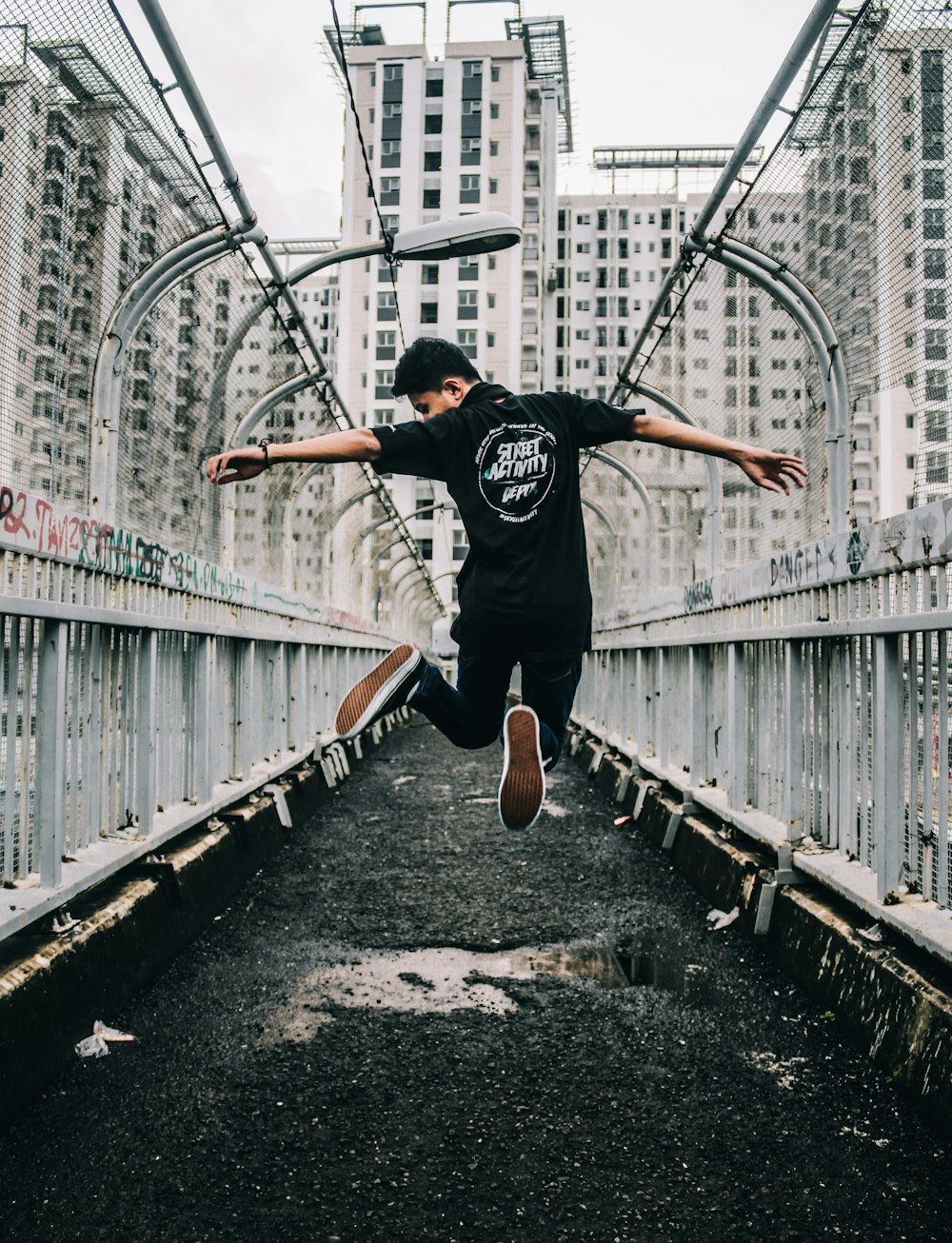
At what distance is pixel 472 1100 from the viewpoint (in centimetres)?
309

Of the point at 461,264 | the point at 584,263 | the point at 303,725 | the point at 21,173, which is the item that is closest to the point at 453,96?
the point at 461,264

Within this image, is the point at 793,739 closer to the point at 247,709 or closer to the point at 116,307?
the point at 116,307

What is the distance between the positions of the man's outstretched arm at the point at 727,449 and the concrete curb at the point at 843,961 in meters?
1.45

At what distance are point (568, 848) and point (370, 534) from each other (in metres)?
8.65

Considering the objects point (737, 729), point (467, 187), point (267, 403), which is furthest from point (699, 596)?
point (467, 187)

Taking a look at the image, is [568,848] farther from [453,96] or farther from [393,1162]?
[453,96]

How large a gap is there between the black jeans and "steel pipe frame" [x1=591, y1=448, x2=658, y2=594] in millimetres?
5400

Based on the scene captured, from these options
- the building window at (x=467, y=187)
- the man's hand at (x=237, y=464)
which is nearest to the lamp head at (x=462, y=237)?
the man's hand at (x=237, y=464)

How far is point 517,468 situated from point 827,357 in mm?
1810

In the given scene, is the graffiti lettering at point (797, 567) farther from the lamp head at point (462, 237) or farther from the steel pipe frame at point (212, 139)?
the steel pipe frame at point (212, 139)

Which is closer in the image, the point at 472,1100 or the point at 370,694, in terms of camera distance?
the point at 472,1100

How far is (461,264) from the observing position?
69812 mm

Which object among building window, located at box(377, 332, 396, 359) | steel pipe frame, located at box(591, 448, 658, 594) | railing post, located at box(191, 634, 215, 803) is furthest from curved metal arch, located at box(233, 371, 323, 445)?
building window, located at box(377, 332, 396, 359)

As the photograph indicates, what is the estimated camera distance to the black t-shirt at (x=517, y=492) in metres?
3.46
